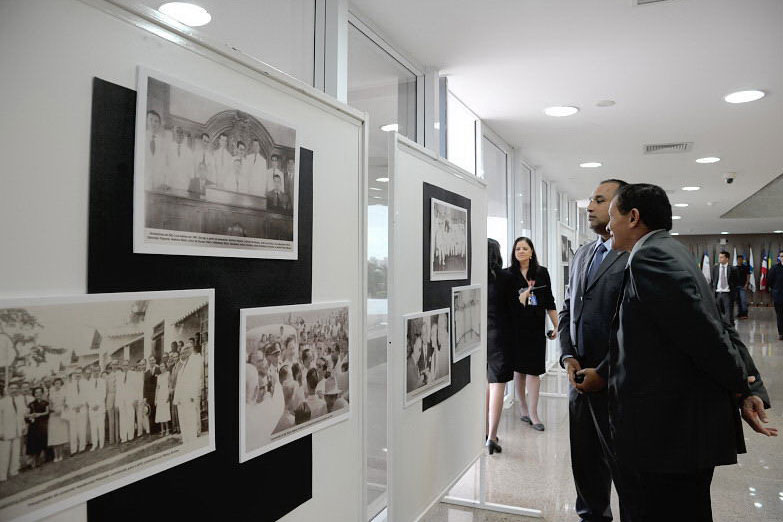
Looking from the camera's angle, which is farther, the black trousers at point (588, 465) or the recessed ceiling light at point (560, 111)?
the recessed ceiling light at point (560, 111)

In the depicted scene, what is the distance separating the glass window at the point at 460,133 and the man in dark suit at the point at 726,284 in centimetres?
909

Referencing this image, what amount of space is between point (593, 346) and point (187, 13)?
2179mm

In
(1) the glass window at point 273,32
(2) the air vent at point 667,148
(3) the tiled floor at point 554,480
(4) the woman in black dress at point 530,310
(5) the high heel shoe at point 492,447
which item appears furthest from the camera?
(2) the air vent at point 667,148

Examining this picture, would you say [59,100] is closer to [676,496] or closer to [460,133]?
[676,496]

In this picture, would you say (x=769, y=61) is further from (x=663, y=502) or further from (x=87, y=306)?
(x=87, y=306)

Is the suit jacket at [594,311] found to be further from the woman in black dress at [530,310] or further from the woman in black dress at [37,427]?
the woman in black dress at [37,427]

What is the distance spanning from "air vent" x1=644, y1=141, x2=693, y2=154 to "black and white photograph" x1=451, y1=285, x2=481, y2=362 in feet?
13.7

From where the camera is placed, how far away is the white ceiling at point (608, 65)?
2.74 m

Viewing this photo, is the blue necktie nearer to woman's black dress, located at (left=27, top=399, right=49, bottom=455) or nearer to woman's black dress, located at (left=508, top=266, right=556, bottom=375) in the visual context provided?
woman's black dress, located at (left=508, top=266, right=556, bottom=375)

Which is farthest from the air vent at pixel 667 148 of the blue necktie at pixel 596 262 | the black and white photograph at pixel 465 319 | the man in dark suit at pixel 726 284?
the man in dark suit at pixel 726 284

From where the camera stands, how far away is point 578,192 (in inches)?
377

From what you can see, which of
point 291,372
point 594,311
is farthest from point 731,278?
point 291,372

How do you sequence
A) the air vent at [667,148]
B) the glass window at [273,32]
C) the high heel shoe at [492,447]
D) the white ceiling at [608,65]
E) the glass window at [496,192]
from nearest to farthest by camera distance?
1. the glass window at [273,32]
2. the white ceiling at [608,65]
3. the high heel shoe at [492,447]
4. the glass window at [496,192]
5. the air vent at [667,148]

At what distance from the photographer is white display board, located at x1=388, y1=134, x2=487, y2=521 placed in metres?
1.95
